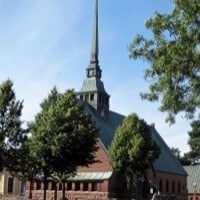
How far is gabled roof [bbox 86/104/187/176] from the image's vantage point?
64.6 m

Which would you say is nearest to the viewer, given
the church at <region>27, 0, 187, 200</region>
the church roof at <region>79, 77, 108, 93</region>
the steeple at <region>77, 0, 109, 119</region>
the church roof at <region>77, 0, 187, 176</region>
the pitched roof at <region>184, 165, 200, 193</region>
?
→ the church at <region>27, 0, 187, 200</region>

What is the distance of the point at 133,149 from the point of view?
50844mm

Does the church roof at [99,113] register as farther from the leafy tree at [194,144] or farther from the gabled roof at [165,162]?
the leafy tree at [194,144]

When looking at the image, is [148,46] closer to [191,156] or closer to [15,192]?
[15,192]

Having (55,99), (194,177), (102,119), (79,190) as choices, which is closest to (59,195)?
(79,190)

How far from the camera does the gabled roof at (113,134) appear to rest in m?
64.6

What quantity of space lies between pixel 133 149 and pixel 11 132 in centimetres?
1857

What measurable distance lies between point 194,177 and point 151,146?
123ft

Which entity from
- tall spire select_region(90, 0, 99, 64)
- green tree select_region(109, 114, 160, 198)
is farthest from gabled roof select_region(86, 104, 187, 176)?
tall spire select_region(90, 0, 99, 64)

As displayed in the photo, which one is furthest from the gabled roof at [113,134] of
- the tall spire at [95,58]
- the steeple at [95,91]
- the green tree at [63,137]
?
the green tree at [63,137]

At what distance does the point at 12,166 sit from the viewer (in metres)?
36.6

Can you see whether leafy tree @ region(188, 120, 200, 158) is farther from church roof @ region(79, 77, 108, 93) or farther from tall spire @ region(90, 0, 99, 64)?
tall spire @ region(90, 0, 99, 64)

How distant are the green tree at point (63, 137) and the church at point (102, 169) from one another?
568 inches

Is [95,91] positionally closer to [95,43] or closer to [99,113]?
[99,113]
